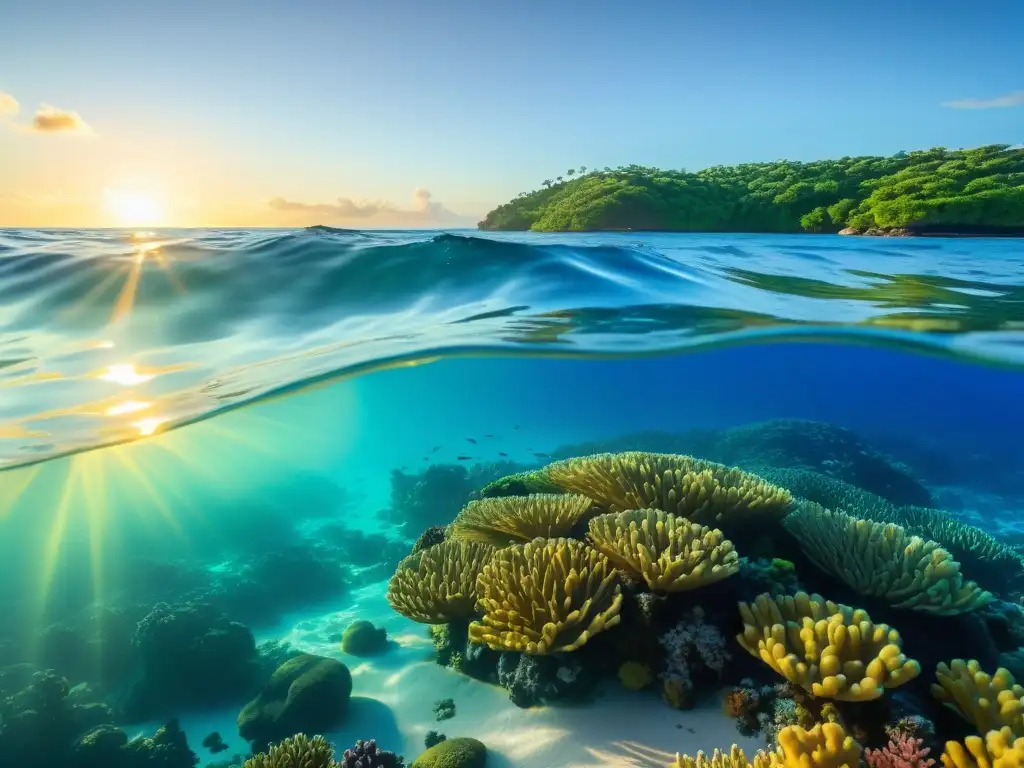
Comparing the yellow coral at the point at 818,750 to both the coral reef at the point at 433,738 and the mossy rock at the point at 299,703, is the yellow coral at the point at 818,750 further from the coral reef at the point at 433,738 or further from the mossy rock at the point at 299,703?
the mossy rock at the point at 299,703

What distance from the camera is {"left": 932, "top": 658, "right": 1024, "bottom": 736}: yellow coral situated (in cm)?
290

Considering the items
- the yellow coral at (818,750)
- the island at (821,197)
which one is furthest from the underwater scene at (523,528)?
the island at (821,197)

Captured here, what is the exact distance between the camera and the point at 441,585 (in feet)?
15.9

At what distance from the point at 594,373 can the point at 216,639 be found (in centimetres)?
1461

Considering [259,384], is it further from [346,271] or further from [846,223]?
[846,223]

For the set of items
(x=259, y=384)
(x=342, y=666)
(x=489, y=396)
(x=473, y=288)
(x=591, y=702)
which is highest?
(x=473, y=288)

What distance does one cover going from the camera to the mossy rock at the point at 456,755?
3959 millimetres

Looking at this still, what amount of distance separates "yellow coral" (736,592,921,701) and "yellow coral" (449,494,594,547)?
1716 mm

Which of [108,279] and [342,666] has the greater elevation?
[108,279]

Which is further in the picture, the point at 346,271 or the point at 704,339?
the point at 704,339

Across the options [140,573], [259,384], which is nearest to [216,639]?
[259,384]

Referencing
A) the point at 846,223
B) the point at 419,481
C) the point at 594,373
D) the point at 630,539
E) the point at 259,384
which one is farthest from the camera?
the point at 846,223

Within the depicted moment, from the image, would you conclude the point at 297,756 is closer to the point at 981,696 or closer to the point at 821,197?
the point at 981,696

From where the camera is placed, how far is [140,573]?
578 inches
